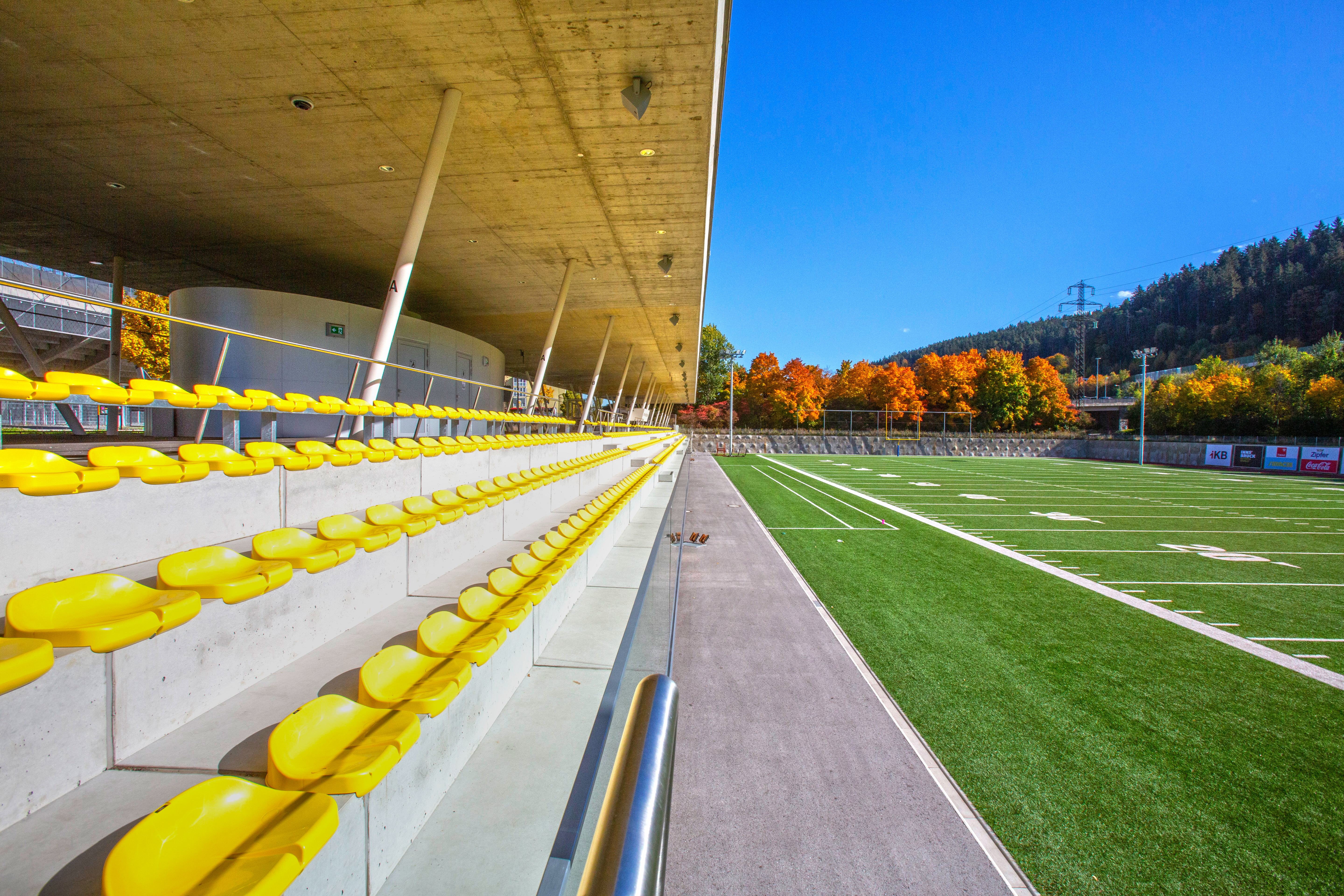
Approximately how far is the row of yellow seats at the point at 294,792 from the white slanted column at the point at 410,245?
604 cm

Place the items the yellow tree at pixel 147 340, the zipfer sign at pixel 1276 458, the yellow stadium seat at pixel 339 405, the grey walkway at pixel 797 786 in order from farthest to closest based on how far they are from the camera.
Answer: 1. the zipfer sign at pixel 1276 458
2. the yellow tree at pixel 147 340
3. the yellow stadium seat at pixel 339 405
4. the grey walkway at pixel 797 786

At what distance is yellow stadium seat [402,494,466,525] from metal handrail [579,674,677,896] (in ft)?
10.2

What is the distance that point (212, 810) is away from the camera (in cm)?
113

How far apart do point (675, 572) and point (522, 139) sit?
711cm

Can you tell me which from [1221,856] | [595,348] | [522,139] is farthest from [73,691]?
[595,348]

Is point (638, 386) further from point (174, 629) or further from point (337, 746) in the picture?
point (337, 746)

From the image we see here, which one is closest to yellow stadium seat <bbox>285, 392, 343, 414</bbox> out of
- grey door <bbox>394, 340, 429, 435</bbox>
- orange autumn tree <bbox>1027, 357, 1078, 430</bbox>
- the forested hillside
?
grey door <bbox>394, 340, 429, 435</bbox>

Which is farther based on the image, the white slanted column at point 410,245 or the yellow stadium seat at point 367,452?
the white slanted column at point 410,245

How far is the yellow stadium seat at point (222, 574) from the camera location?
76.4 inches

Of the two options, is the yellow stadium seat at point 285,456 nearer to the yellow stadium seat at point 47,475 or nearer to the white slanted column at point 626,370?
the yellow stadium seat at point 47,475

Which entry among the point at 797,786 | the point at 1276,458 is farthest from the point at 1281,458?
the point at 797,786

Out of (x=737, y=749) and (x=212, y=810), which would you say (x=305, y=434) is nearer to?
(x=737, y=749)

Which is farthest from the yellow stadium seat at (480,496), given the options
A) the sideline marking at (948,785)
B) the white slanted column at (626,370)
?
the white slanted column at (626,370)

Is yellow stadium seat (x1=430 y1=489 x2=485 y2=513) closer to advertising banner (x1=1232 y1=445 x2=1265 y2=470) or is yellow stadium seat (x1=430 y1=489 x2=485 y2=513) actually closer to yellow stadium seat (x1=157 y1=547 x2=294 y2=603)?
yellow stadium seat (x1=157 y1=547 x2=294 y2=603)
